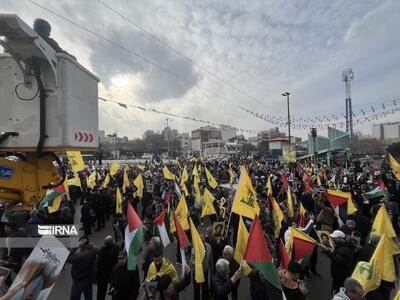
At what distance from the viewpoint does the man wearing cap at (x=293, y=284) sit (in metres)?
4.09

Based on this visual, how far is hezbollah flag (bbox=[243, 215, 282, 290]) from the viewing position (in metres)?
4.17

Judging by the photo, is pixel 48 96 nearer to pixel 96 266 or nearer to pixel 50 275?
pixel 50 275

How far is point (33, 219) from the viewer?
6488 millimetres

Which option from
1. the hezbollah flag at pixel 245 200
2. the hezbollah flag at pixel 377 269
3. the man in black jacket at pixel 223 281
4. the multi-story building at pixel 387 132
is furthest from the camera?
the multi-story building at pixel 387 132

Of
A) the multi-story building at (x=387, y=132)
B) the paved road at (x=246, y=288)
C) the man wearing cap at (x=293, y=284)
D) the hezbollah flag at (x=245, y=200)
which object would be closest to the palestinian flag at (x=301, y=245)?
the man wearing cap at (x=293, y=284)

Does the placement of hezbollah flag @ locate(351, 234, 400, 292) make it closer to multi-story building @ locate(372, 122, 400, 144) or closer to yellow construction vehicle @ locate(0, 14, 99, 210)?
yellow construction vehicle @ locate(0, 14, 99, 210)

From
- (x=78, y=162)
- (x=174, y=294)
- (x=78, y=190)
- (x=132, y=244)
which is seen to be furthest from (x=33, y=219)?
(x=78, y=190)

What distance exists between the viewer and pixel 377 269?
452cm

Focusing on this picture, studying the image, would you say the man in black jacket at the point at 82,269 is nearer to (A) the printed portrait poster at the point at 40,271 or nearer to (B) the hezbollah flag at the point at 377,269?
(A) the printed portrait poster at the point at 40,271

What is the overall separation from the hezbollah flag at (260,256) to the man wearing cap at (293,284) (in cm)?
22

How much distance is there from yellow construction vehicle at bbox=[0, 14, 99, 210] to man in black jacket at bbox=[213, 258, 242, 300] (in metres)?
2.96

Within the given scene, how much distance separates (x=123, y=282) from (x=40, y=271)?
2729mm

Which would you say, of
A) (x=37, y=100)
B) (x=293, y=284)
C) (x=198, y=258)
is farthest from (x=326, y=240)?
(x=37, y=100)

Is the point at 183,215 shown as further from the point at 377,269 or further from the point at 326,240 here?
the point at 377,269
